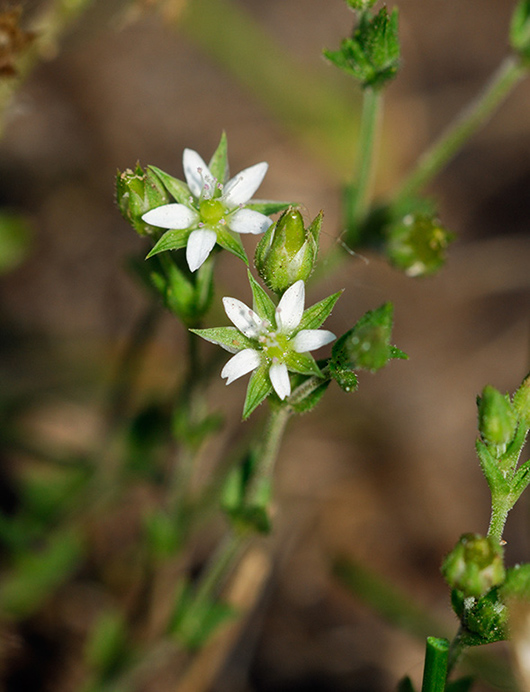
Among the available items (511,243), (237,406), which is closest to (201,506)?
(237,406)

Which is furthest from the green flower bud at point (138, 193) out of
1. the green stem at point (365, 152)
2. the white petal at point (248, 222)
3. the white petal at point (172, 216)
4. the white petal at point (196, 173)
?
the green stem at point (365, 152)

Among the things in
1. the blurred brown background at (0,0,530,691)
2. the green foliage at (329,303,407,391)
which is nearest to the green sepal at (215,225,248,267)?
the green foliage at (329,303,407,391)

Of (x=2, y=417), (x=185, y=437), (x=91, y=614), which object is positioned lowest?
(x=91, y=614)

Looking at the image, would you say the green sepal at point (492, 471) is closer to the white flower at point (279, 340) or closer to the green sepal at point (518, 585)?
the green sepal at point (518, 585)

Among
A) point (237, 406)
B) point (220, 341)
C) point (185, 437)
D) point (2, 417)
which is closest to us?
point (220, 341)

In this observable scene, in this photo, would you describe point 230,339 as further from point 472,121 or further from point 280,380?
point 472,121

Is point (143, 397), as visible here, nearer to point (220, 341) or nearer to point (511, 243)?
point (220, 341)

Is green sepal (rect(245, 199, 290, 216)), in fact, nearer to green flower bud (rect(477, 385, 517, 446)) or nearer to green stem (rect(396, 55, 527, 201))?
green flower bud (rect(477, 385, 517, 446))
